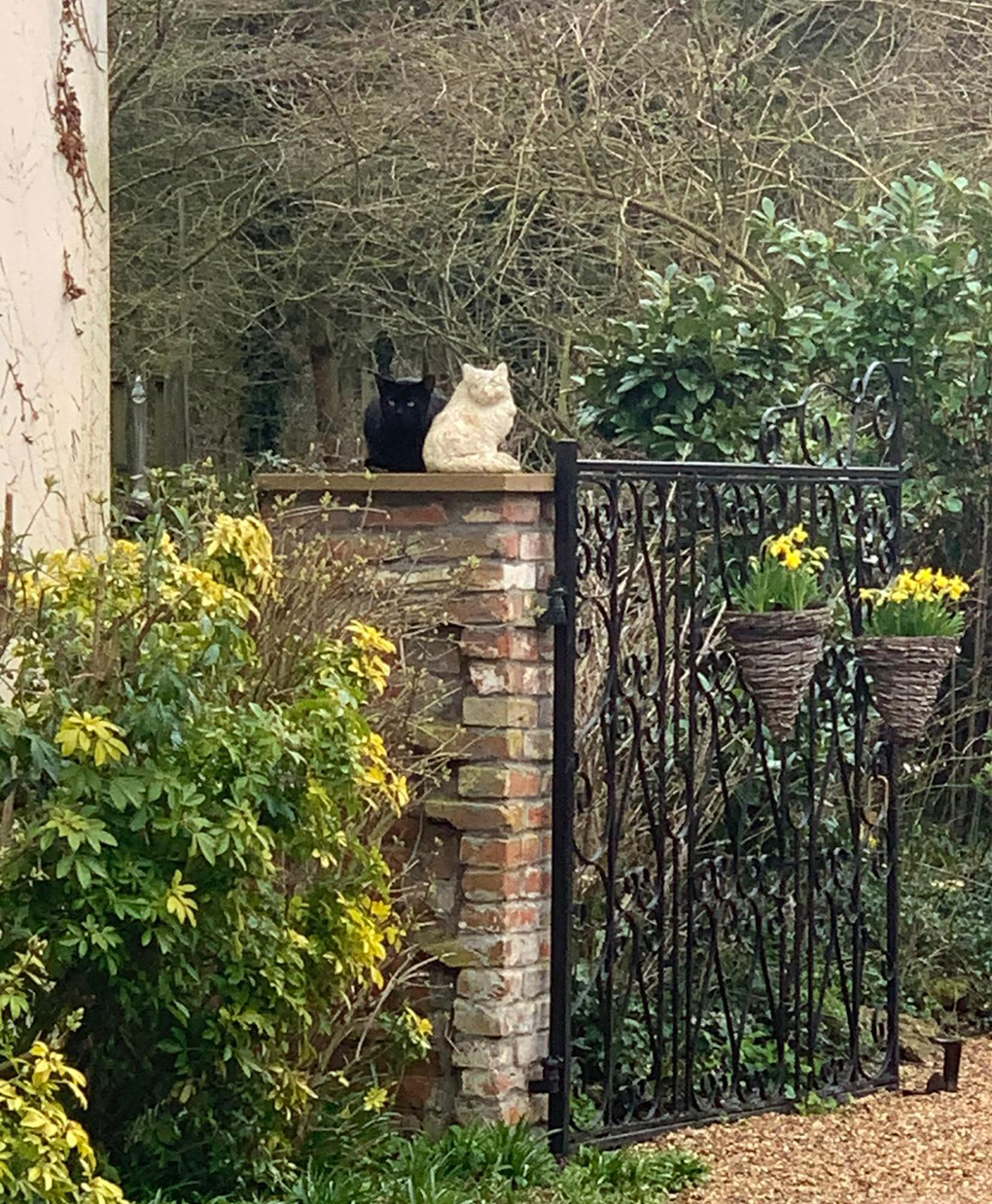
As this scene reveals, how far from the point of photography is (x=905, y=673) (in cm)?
579

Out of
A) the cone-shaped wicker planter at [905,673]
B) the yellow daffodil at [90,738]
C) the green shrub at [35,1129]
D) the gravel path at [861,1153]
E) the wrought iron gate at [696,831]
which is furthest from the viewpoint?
the cone-shaped wicker planter at [905,673]

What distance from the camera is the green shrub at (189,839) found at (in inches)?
150

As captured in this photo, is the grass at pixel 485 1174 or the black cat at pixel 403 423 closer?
the grass at pixel 485 1174

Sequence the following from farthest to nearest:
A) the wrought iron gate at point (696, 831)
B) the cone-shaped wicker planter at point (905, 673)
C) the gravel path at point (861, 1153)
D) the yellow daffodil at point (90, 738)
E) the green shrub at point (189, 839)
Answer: the cone-shaped wicker planter at point (905, 673) → the wrought iron gate at point (696, 831) → the gravel path at point (861, 1153) → the green shrub at point (189, 839) → the yellow daffodil at point (90, 738)

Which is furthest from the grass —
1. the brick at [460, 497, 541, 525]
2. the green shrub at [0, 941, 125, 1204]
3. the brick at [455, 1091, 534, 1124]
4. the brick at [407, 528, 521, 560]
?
the brick at [460, 497, 541, 525]

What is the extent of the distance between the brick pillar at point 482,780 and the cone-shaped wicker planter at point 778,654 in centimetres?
67

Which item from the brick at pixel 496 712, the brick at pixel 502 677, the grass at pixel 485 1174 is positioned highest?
the brick at pixel 502 677

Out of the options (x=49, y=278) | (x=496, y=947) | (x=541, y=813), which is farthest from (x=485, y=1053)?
(x=49, y=278)

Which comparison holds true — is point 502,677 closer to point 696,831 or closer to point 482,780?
point 482,780

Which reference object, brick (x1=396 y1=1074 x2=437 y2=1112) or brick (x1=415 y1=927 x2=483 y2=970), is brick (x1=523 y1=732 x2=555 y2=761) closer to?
brick (x1=415 y1=927 x2=483 y2=970)

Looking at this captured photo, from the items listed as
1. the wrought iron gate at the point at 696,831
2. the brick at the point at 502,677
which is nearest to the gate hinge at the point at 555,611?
the wrought iron gate at the point at 696,831

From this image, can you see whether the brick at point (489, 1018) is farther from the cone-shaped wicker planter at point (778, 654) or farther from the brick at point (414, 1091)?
the cone-shaped wicker planter at point (778, 654)

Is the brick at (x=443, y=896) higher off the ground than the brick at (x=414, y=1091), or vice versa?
the brick at (x=443, y=896)

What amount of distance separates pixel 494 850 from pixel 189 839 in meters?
1.32
